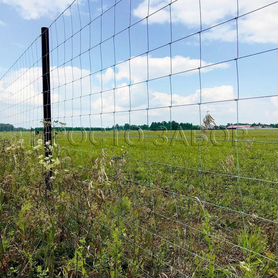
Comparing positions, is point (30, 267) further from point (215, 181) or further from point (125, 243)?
point (215, 181)

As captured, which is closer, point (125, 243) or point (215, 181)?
point (125, 243)

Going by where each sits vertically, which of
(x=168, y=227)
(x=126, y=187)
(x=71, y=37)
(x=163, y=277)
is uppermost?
(x=71, y=37)

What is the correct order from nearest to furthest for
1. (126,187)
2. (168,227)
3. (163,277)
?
1. (163,277)
2. (168,227)
3. (126,187)

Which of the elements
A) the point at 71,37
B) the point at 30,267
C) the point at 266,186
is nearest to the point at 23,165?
the point at 71,37

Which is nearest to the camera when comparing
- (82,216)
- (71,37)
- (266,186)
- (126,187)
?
(82,216)

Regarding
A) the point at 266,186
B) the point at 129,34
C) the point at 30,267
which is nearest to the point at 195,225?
the point at 30,267

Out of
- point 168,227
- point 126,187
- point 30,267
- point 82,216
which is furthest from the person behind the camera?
point 126,187

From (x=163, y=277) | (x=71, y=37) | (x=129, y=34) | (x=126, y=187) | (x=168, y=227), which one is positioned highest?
(x=71, y=37)

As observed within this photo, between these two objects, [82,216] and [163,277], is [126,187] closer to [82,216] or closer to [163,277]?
[82,216]

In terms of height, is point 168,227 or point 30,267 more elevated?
point 168,227

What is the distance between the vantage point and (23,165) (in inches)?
199

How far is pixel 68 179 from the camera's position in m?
3.62

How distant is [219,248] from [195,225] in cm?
47

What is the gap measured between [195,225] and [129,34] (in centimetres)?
165
